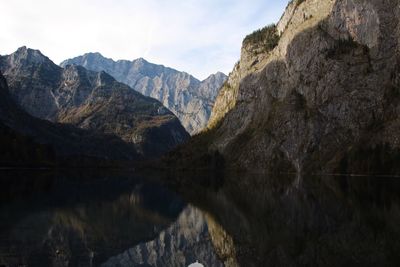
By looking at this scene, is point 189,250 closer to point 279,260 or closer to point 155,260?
point 155,260

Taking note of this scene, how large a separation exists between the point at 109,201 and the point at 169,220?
26297 mm

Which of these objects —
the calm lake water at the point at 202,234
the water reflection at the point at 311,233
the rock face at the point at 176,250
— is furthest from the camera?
the rock face at the point at 176,250

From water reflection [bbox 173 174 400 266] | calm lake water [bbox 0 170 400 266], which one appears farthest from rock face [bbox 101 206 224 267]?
water reflection [bbox 173 174 400 266]

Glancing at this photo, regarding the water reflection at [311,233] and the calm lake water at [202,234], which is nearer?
the water reflection at [311,233]

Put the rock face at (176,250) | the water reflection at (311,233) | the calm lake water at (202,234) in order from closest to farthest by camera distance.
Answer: the water reflection at (311,233) < the calm lake water at (202,234) < the rock face at (176,250)

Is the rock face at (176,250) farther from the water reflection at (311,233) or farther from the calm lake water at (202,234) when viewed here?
the water reflection at (311,233)

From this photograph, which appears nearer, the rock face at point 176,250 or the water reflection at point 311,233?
the water reflection at point 311,233

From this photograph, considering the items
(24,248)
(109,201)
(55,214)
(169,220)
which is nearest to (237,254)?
(24,248)

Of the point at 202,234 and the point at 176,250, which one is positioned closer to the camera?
the point at 176,250

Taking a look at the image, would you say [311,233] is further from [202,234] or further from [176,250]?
[176,250]

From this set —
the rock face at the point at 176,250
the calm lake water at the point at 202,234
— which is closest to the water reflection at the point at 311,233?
the calm lake water at the point at 202,234

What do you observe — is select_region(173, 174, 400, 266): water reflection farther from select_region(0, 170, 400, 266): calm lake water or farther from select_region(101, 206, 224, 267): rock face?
select_region(101, 206, 224, 267): rock face

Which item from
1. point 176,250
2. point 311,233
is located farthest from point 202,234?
point 311,233

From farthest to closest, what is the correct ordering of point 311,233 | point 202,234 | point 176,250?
point 202,234 < point 311,233 < point 176,250
